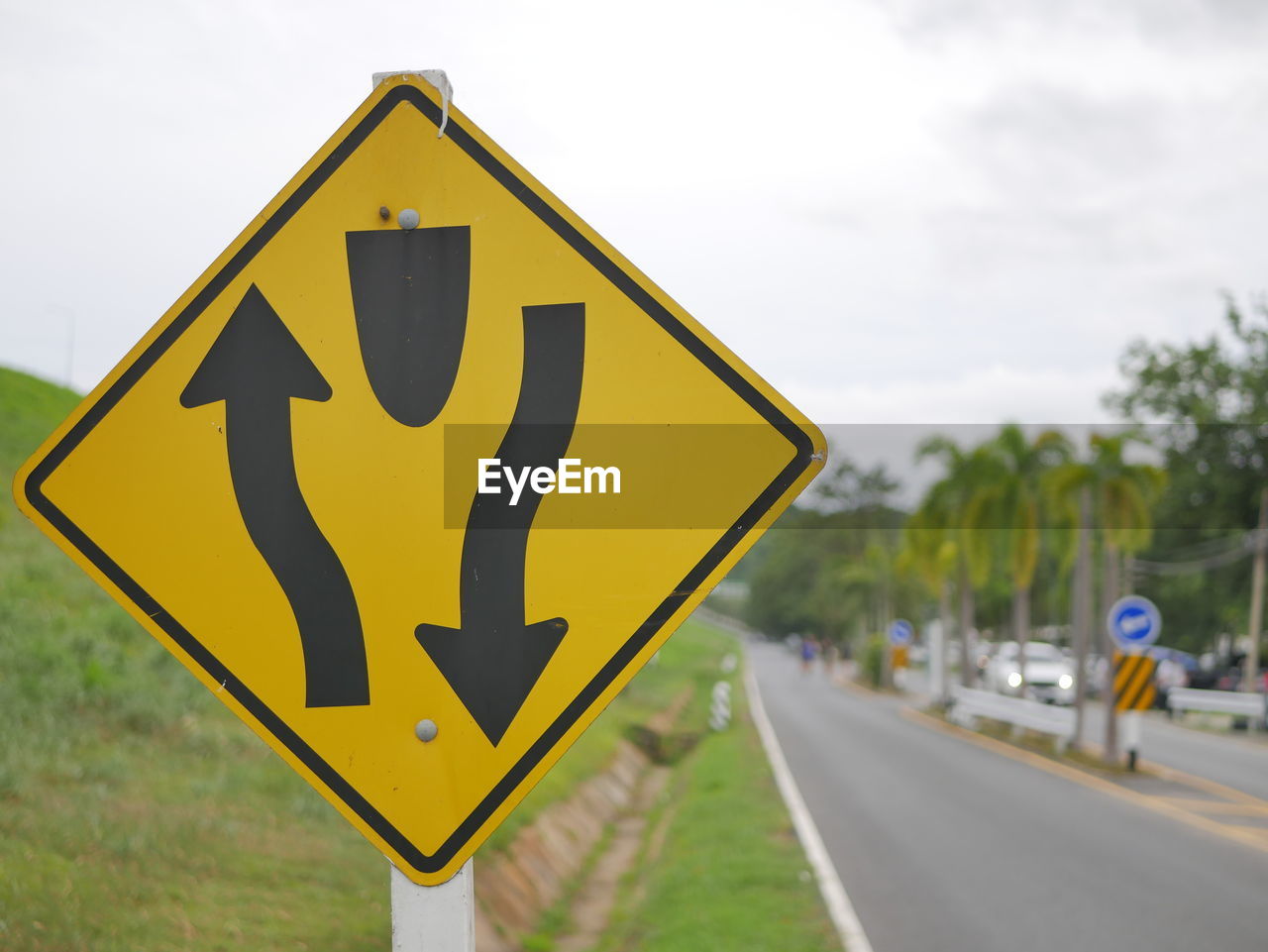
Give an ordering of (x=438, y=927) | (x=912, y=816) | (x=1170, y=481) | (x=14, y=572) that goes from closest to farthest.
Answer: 1. (x=438, y=927)
2. (x=14, y=572)
3. (x=912, y=816)
4. (x=1170, y=481)

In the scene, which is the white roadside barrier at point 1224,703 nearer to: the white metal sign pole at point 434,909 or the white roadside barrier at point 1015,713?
the white roadside barrier at point 1015,713

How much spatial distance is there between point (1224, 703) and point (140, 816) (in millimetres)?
24836

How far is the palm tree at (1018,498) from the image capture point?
2342 centimetres

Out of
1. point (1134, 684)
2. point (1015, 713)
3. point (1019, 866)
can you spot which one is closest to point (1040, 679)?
point (1015, 713)

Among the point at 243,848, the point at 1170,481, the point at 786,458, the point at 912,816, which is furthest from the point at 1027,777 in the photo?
the point at 1170,481

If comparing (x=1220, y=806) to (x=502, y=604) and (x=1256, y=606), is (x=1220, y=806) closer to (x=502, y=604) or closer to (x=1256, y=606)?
(x=502, y=604)

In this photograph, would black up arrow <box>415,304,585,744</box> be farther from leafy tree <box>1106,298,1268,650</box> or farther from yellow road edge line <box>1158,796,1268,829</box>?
leafy tree <box>1106,298,1268,650</box>

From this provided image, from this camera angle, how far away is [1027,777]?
16766mm

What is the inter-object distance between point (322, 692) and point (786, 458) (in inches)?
32.4

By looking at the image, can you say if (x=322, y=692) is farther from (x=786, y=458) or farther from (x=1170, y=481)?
(x=1170, y=481)

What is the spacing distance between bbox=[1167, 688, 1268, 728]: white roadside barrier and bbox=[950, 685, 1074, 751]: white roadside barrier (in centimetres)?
457

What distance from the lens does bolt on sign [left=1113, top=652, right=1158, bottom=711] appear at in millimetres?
17047
